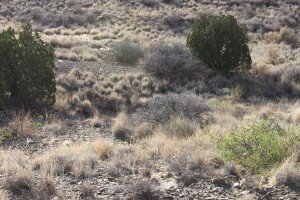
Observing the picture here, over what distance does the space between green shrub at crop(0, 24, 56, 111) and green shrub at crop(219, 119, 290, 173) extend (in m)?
7.33

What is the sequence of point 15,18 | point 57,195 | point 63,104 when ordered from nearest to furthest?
point 57,195, point 63,104, point 15,18

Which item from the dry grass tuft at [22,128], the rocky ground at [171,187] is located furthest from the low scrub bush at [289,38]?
the rocky ground at [171,187]

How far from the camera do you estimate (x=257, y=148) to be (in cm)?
638

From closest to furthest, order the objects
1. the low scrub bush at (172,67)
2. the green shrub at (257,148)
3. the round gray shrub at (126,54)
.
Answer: the green shrub at (257,148) → the low scrub bush at (172,67) → the round gray shrub at (126,54)

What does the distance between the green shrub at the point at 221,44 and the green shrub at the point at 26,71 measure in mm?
6988

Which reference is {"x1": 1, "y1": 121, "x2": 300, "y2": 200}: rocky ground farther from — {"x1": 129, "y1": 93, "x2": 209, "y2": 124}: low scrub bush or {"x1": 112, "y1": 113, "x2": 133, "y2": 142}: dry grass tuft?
{"x1": 129, "y1": 93, "x2": 209, "y2": 124}: low scrub bush

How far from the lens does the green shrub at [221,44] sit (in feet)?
56.6

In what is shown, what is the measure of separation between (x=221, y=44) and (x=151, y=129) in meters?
8.19

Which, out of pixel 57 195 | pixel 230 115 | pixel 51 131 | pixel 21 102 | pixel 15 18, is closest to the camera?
pixel 57 195

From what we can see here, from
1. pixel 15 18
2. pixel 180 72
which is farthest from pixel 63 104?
pixel 15 18

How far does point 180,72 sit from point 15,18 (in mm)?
19288

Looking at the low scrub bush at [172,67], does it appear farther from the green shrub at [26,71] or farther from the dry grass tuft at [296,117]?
the dry grass tuft at [296,117]

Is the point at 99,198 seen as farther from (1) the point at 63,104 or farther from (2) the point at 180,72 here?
(2) the point at 180,72

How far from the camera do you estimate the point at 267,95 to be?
16312 millimetres
